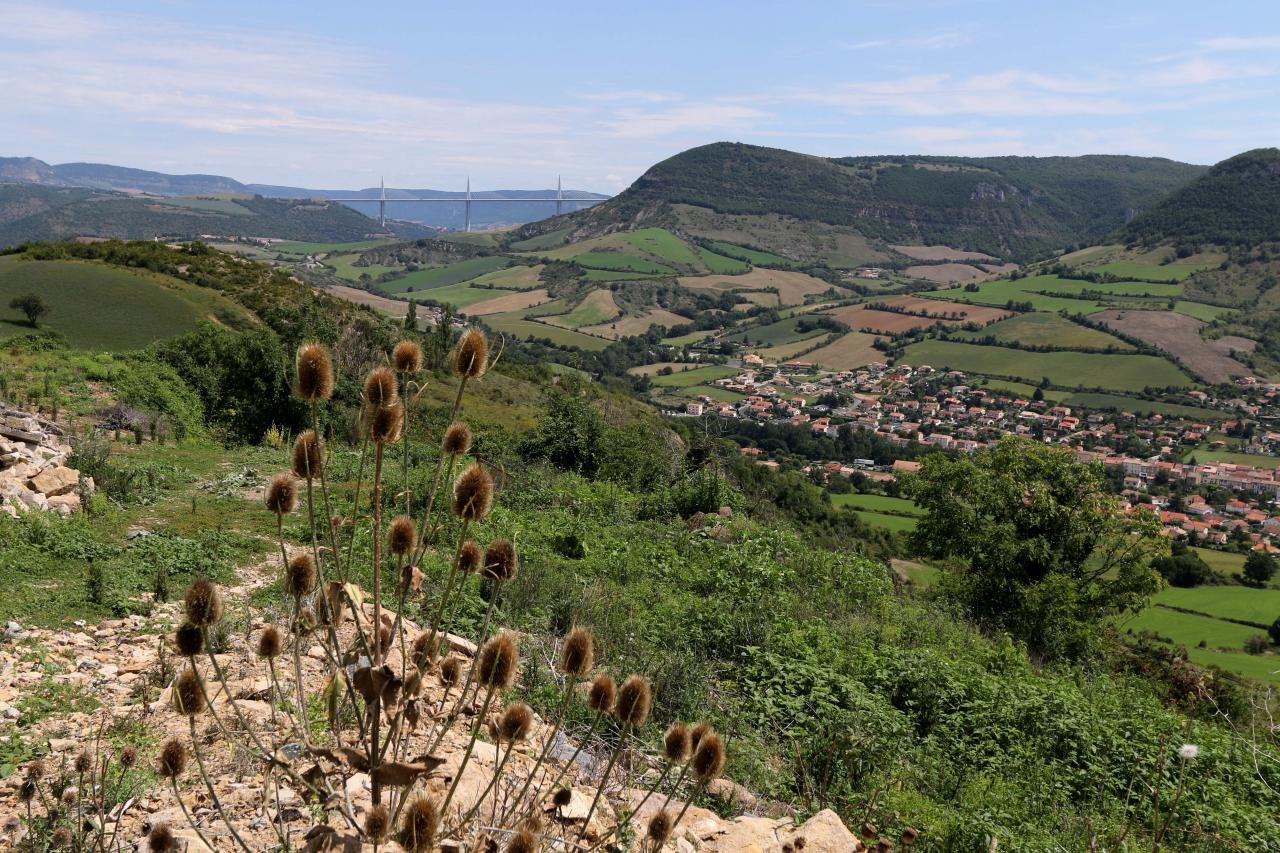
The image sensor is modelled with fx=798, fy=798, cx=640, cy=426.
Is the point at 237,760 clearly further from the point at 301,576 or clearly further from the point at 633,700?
the point at 633,700

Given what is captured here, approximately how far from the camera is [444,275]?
517ft

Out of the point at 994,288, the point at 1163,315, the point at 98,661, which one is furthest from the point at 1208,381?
the point at 98,661

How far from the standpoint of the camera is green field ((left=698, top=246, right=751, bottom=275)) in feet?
549

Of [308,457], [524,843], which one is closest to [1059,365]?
[524,843]

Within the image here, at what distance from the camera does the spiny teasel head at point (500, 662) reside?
8.56 ft

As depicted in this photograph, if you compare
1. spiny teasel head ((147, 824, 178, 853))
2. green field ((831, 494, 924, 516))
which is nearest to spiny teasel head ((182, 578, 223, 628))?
spiny teasel head ((147, 824, 178, 853))

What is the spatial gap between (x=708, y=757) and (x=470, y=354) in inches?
61.2

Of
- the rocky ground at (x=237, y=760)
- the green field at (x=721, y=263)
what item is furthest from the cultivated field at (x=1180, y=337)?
the rocky ground at (x=237, y=760)

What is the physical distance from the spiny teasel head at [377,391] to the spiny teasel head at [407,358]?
0.07 meters

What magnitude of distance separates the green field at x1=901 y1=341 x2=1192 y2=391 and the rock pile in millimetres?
99133

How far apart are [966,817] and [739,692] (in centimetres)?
261

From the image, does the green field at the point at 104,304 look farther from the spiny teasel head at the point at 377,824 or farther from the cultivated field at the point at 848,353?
the cultivated field at the point at 848,353

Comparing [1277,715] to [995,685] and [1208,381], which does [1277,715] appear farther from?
[1208,381]

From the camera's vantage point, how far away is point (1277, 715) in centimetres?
1095
